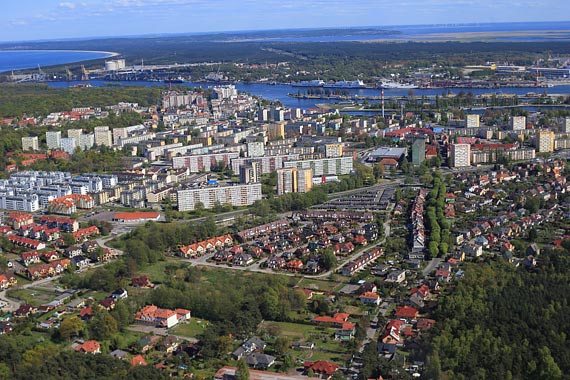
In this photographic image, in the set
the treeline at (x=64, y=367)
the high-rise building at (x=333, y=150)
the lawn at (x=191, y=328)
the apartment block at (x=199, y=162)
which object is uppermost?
the high-rise building at (x=333, y=150)

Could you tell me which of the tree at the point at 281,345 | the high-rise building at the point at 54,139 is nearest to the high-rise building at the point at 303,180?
the tree at the point at 281,345

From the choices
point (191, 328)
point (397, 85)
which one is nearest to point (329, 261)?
point (191, 328)

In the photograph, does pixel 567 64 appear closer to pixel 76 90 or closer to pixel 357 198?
pixel 76 90

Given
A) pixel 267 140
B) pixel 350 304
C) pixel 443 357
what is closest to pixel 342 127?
pixel 267 140

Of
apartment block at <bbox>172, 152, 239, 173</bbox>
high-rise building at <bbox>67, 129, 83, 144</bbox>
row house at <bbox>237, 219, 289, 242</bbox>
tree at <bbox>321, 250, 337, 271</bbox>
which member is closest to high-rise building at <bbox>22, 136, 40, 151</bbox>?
high-rise building at <bbox>67, 129, 83, 144</bbox>

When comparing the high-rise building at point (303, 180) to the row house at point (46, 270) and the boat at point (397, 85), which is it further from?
the boat at point (397, 85)

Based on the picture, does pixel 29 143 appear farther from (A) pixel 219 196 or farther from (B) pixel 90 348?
(B) pixel 90 348
